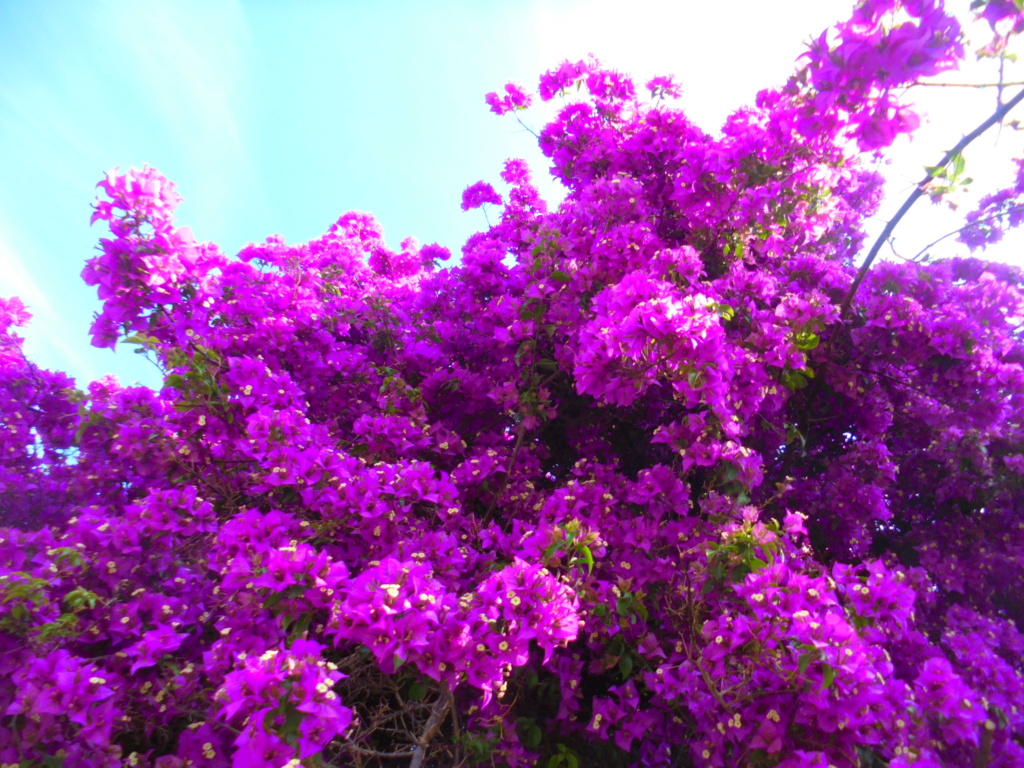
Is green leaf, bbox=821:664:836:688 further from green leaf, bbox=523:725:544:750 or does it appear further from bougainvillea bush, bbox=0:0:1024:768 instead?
green leaf, bbox=523:725:544:750

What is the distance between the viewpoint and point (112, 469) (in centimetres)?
346

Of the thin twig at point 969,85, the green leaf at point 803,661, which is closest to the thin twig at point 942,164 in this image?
the thin twig at point 969,85

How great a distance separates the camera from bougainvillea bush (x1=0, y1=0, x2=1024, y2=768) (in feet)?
7.29

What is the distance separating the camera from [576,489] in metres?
3.53

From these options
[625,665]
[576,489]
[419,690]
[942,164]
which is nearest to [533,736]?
[625,665]

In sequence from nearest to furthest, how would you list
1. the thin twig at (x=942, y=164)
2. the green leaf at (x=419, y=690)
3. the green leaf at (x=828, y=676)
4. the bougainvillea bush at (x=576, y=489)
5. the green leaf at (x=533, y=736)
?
the green leaf at (x=828, y=676) < the bougainvillea bush at (x=576, y=489) < the green leaf at (x=419, y=690) < the thin twig at (x=942, y=164) < the green leaf at (x=533, y=736)

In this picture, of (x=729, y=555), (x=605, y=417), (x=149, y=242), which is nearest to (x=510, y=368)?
(x=605, y=417)

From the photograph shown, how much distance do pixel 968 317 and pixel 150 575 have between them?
16.1 feet

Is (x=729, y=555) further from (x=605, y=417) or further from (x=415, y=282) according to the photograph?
(x=415, y=282)

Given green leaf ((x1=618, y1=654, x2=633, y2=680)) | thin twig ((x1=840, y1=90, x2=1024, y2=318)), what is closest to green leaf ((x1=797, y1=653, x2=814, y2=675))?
green leaf ((x1=618, y1=654, x2=633, y2=680))

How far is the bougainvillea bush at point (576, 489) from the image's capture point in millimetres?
2223

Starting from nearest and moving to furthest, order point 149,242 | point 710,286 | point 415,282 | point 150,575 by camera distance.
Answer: point 150,575 → point 149,242 → point 710,286 → point 415,282

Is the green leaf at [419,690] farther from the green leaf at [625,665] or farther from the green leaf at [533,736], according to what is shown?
the green leaf at [625,665]

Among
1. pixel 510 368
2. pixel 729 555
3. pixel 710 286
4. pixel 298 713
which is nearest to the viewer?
A: pixel 298 713
